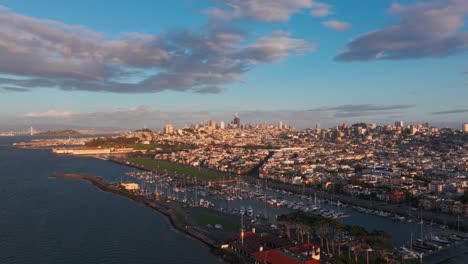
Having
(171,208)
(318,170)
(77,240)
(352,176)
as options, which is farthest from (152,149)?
(77,240)

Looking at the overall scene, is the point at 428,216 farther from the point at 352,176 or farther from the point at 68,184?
the point at 68,184

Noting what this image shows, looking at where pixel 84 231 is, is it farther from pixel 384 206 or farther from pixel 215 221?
pixel 384 206

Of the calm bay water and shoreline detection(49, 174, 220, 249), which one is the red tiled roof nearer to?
the calm bay water

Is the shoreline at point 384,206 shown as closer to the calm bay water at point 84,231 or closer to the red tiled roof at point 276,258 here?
the red tiled roof at point 276,258

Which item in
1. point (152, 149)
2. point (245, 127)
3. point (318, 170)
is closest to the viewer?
point (318, 170)

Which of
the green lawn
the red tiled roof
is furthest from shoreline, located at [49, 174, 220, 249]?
the red tiled roof

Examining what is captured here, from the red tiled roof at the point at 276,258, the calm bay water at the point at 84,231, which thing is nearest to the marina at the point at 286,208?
the calm bay water at the point at 84,231
